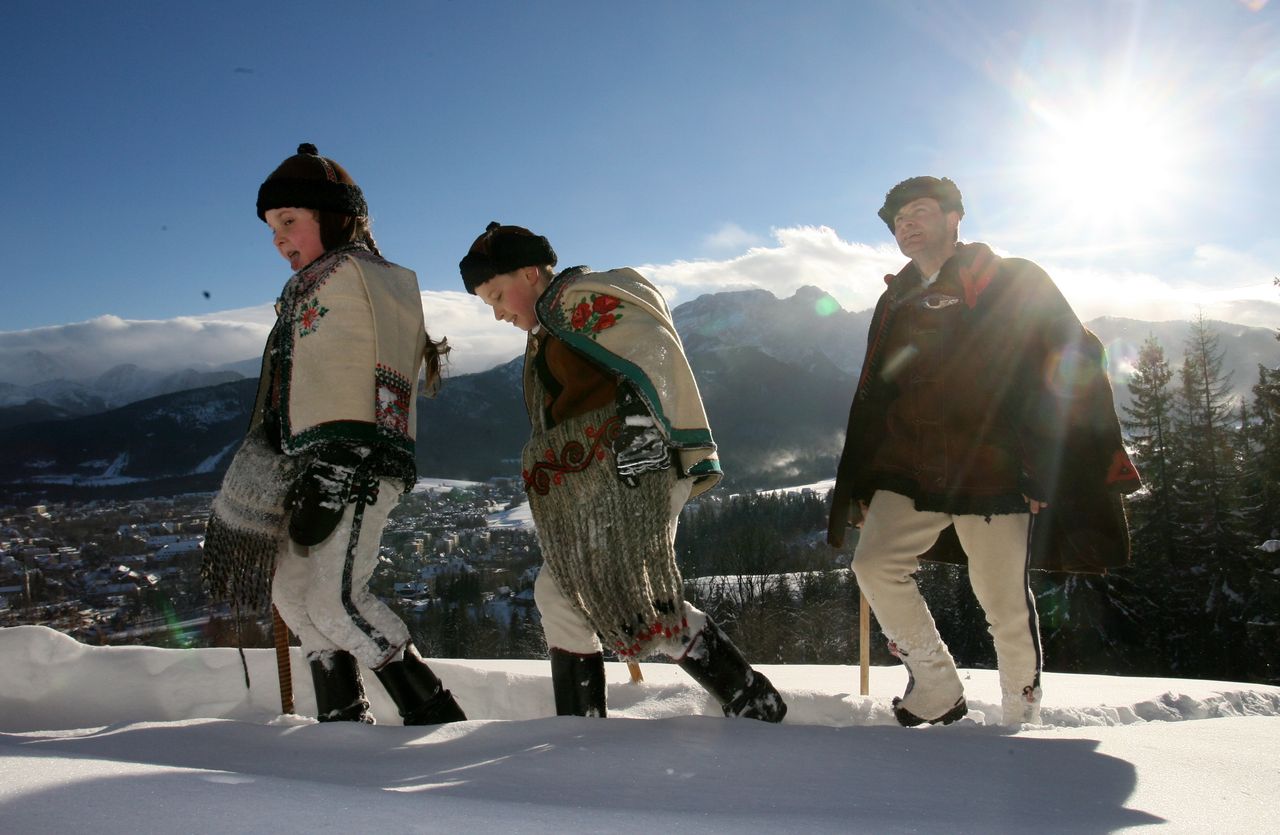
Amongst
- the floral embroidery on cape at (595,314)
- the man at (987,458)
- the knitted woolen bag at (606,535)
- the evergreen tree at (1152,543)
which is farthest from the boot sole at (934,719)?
the evergreen tree at (1152,543)

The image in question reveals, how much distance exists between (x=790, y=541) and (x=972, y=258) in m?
69.1

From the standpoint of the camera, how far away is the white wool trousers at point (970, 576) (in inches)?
101

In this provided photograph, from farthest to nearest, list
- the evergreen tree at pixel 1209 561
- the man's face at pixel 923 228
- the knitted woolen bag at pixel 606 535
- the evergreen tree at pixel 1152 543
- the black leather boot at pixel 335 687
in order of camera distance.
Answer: the evergreen tree at pixel 1152 543, the evergreen tree at pixel 1209 561, the man's face at pixel 923 228, the black leather boot at pixel 335 687, the knitted woolen bag at pixel 606 535

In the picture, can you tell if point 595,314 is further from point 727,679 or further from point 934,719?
point 934,719

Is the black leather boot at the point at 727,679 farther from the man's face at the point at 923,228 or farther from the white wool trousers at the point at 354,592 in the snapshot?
the man's face at the point at 923,228

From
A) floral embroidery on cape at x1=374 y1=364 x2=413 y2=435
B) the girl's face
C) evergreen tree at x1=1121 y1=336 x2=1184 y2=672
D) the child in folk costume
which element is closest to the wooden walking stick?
floral embroidery on cape at x1=374 y1=364 x2=413 y2=435

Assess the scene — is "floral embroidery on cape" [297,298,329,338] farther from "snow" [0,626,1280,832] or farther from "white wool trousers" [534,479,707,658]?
"snow" [0,626,1280,832]

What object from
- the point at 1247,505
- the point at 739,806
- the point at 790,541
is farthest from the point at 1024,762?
the point at 790,541

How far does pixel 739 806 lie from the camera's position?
136cm

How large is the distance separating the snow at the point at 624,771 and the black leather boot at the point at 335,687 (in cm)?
18

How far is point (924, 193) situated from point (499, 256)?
152cm

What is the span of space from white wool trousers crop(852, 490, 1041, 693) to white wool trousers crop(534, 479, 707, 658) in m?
0.70

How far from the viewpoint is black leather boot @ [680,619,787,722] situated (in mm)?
2270

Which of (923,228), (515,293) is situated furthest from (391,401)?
(923,228)
